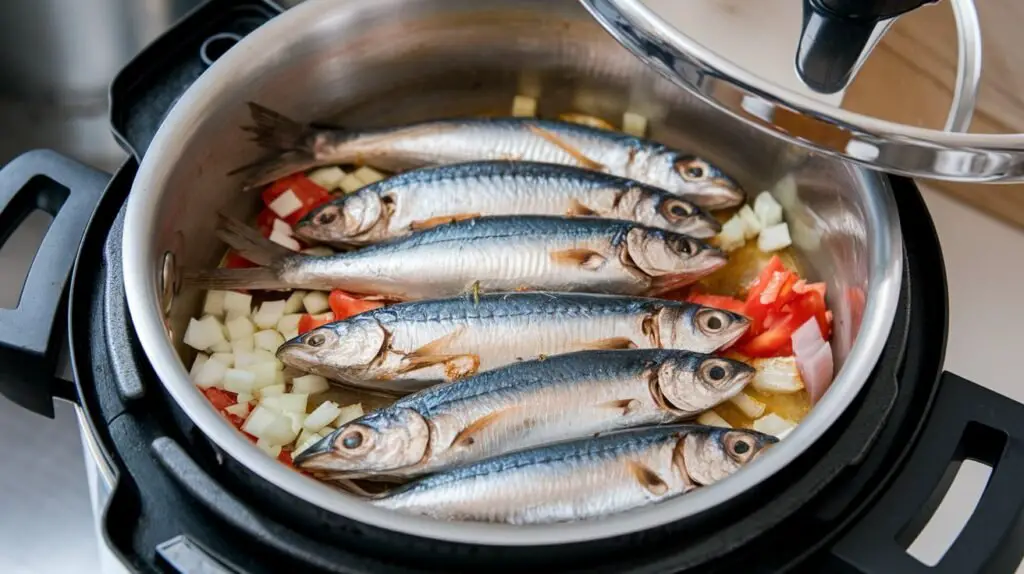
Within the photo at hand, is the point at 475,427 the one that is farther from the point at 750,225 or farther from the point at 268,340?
the point at 750,225

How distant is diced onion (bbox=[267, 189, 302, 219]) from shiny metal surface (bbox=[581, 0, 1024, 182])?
0.66 metres

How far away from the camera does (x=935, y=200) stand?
1777mm

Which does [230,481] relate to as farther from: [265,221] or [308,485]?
[265,221]

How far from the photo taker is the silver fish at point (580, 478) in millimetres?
1071


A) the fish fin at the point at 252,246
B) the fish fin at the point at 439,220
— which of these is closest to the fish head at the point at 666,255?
the fish fin at the point at 439,220

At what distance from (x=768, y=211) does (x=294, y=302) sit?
2.19 ft

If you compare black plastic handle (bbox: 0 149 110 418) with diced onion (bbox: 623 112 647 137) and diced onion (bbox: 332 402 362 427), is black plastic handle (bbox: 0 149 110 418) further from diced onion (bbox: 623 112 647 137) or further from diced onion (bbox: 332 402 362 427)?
diced onion (bbox: 623 112 647 137)

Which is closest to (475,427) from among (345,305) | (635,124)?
(345,305)

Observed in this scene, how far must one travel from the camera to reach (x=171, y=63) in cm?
138

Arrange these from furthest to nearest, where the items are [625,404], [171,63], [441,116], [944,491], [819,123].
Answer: [441,116], [171,63], [625,404], [944,491], [819,123]

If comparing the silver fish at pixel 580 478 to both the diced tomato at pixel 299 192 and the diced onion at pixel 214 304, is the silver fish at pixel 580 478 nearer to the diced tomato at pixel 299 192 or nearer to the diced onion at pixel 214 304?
the diced onion at pixel 214 304

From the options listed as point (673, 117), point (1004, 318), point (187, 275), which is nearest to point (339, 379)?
point (187, 275)

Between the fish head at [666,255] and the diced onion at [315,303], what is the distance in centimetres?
40

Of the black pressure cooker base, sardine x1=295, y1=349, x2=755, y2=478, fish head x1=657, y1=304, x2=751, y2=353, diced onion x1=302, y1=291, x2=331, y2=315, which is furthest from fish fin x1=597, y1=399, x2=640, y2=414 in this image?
diced onion x1=302, y1=291, x2=331, y2=315
